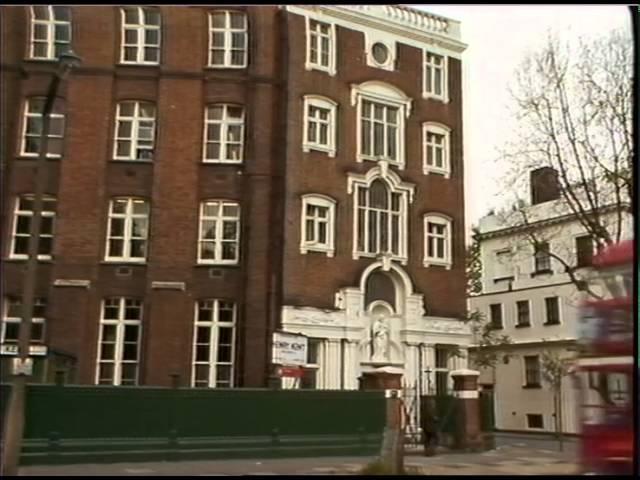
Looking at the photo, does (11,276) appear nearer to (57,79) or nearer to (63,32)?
(57,79)

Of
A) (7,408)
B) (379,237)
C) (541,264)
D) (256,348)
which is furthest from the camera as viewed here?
(541,264)

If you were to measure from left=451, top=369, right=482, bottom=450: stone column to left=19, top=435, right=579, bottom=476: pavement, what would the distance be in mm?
272

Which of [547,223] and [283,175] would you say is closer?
[283,175]

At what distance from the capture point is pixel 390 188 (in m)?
9.23

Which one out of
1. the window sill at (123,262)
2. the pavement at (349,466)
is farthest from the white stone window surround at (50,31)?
the pavement at (349,466)

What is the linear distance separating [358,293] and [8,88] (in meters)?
4.18

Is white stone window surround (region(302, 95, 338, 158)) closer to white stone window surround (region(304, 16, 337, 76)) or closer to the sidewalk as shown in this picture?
white stone window surround (region(304, 16, 337, 76))

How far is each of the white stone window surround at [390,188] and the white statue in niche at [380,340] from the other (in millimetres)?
720

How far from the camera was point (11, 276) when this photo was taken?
7.68m

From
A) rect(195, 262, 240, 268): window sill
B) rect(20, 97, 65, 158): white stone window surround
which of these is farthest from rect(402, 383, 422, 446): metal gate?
rect(20, 97, 65, 158): white stone window surround

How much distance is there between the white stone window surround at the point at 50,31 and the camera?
316 inches

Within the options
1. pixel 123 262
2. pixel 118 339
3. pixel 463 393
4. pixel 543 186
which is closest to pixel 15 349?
pixel 118 339

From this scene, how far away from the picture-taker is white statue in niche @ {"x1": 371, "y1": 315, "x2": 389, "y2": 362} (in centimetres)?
884

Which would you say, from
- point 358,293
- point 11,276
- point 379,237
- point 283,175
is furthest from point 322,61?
point 11,276
